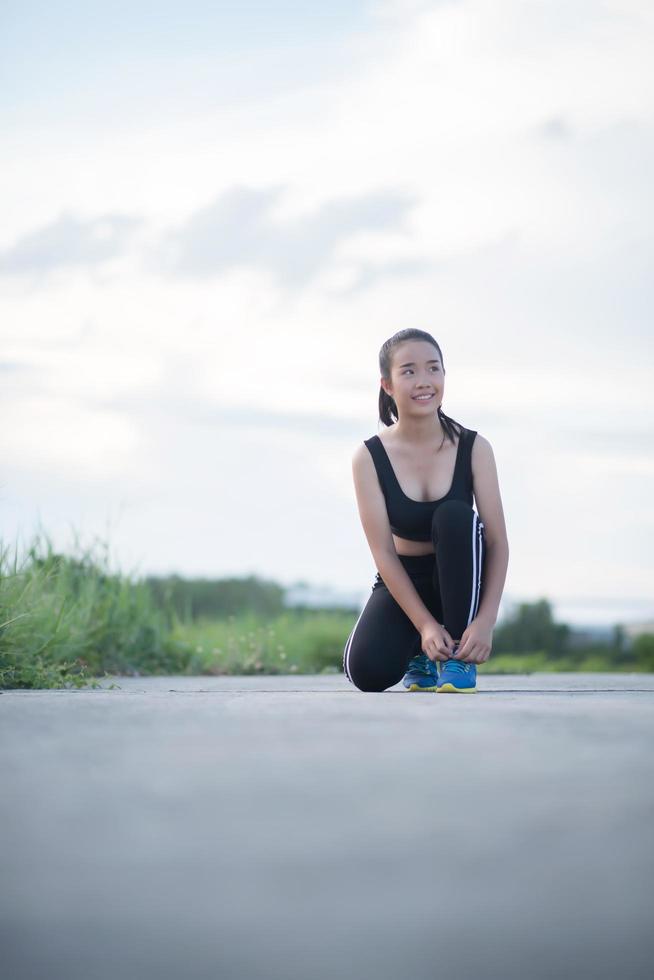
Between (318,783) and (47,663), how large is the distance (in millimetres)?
3539

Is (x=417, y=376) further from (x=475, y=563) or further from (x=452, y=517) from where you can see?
(x=475, y=563)

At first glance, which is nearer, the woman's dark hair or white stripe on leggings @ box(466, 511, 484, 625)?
white stripe on leggings @ box(466, 511, 484, 625)

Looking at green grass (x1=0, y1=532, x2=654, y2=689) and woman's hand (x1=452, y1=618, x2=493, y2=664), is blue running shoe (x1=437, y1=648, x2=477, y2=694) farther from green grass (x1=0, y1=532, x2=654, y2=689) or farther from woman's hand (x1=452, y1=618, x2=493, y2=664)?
green grass (x1=0, y1=532, x2=654, y2=689)

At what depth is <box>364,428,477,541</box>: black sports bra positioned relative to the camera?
146 inches

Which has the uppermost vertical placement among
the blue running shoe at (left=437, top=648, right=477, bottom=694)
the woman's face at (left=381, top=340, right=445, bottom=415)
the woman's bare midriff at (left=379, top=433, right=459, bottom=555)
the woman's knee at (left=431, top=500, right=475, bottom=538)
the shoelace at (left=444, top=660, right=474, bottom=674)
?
the woman's face at (left=381, top=340, right=445, bottom=415)

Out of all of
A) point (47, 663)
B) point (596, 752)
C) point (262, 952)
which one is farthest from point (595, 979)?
point (47, 663)

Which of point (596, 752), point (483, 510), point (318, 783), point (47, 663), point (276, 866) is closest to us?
point (276, 866)

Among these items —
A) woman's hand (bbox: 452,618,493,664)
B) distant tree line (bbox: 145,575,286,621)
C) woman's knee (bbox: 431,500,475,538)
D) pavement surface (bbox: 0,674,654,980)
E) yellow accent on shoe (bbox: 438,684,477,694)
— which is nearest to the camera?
pavement surface (bbox: 0,674,654,980)

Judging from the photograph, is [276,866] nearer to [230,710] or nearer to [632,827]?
[632,827]

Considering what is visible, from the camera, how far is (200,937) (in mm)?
1062

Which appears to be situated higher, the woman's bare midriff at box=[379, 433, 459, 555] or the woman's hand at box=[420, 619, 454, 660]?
the woman's bare midriff at box=[379, 433, 459, 555]

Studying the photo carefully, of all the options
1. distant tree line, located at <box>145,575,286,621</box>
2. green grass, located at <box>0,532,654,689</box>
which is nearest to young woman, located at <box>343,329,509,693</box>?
green grass, located at <box>0,532,654,689</box>

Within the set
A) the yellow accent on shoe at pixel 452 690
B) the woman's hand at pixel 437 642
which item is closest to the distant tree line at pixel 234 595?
the woman's hand at pixel 437 642

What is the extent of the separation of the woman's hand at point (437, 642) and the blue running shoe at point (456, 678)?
4 cm
